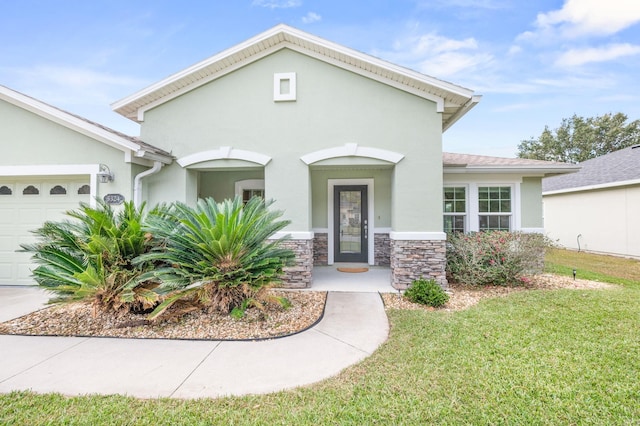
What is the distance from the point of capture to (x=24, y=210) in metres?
7.39

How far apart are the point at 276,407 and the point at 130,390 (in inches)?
63.5

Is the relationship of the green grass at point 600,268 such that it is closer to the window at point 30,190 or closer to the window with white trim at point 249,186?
the window with white trim at point 249,186

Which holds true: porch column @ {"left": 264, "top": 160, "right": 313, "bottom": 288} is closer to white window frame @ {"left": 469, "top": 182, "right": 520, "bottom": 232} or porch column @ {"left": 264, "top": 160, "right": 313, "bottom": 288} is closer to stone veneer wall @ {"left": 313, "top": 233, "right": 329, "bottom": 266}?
stone veneer wall @ {"left": 313, "top": 233, "right": 329, "bottom": 266}

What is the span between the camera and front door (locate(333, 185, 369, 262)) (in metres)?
10.1

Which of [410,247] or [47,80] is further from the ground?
[47,80]

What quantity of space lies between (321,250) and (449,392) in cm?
724

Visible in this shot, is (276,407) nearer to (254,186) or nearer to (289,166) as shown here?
(289,166)

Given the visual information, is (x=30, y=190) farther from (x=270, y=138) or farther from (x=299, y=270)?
(x=299, y=270)

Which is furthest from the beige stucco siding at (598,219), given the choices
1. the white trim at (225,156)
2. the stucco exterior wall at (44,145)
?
the stucco exterior wall at (44,145)

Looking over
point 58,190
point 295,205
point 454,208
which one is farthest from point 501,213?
point 58,190

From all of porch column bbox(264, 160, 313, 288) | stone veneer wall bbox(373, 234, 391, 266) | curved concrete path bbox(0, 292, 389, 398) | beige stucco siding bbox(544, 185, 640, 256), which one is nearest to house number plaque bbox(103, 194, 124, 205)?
curved concrete path bbox(0, 292, 389, 398)

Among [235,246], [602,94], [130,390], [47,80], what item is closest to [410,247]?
[235,246]

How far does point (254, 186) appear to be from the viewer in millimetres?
10023

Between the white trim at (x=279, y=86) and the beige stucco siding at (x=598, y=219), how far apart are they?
10960 mm
